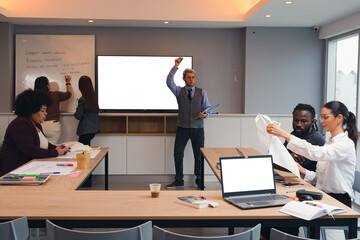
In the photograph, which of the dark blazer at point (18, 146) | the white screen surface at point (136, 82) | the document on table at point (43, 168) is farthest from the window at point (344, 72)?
the dark blazer at point (18, 146)

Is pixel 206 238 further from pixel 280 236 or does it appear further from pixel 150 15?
pixel 150 15

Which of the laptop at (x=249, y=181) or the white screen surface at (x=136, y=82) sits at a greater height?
the white screen surface at (x=136, y=82)

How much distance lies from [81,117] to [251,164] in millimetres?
3829

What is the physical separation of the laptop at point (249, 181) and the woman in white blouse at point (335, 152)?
14.0 inches

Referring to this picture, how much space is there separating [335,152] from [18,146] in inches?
106

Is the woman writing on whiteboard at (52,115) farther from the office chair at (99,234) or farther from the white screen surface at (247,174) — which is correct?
the office chair at (99,234)

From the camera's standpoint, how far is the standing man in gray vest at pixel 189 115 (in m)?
6.00

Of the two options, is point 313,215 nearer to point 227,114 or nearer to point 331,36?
point 227,114

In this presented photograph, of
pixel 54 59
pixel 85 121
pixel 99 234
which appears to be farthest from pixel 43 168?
pixel 54 59

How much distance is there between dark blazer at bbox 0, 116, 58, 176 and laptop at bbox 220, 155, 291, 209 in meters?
2.01

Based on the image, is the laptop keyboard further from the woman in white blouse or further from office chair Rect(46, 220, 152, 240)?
office chair Rect(46, 220, 152, 240)

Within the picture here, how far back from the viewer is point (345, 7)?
17.0 feet

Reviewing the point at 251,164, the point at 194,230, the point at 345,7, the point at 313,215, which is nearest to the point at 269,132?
the point at 251,164

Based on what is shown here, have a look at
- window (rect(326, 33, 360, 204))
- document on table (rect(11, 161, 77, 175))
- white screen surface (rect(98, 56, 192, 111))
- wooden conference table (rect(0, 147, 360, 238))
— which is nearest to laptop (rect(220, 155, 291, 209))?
wooden conference table (rect(0, 147, 360, 238))
